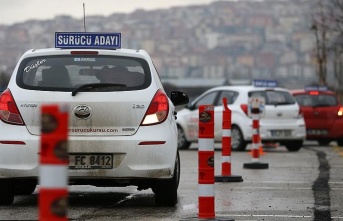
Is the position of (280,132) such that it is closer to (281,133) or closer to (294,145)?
(281,133)

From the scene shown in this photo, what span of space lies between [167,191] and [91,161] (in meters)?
0.91

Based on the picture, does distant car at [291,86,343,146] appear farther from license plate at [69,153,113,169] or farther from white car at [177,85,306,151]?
license plate at [69,153,113,169]

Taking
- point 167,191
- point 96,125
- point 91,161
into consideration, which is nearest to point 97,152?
point 91,161

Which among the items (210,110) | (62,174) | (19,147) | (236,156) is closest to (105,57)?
(19,147)

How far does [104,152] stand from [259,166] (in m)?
7.45

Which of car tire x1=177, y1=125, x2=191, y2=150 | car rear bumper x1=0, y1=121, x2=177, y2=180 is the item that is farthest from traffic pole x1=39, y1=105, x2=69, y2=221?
car tire x1=177, y1=125, x2=191, y2=150

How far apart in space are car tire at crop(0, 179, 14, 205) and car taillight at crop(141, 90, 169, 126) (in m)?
1.43

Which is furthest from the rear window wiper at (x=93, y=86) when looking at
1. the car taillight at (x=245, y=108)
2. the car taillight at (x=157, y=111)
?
the car taillight at (x=245, y=108)

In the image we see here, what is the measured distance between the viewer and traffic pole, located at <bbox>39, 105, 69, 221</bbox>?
552 centimetres

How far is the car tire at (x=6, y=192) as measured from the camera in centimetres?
1121

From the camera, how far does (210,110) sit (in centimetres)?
990

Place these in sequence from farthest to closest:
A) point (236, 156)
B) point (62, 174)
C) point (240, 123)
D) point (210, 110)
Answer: point (240, 123)
point (236, 156)
point (210, 110)
point (62, 174)

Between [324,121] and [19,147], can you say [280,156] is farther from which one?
[19,147]

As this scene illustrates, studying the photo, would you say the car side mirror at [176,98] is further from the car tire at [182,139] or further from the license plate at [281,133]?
the car tire at [182,139]
